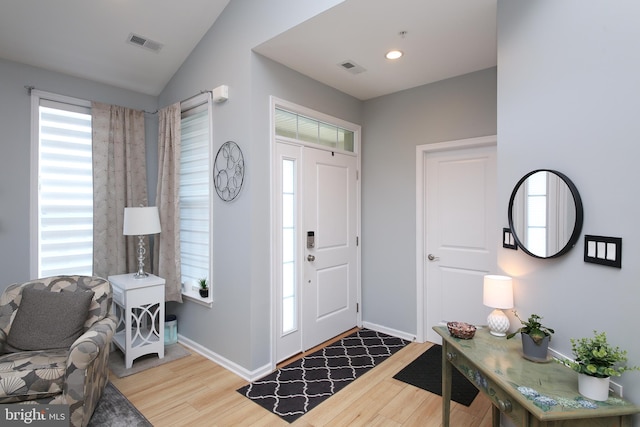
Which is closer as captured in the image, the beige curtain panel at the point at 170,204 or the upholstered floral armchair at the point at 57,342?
the upholstered floral armchair at the point at 57,342

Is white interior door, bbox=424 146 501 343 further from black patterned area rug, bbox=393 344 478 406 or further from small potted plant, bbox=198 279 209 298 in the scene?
small potted plant, bbox=198 279 209 298

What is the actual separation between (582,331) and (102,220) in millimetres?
3846

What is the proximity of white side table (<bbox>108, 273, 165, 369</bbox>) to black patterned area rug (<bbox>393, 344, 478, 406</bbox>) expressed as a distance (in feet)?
7.24

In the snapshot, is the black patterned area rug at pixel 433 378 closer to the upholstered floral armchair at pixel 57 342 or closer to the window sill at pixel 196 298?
the window sill at pixel 196 298

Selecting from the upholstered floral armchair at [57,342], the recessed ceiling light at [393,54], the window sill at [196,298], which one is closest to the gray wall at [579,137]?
the recessed ceiling light at [393,54]

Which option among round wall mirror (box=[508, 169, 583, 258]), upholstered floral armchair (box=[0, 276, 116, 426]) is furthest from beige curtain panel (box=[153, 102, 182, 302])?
round wall mirror (box=[508, 169, 583, 258])

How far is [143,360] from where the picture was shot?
3.03 metres

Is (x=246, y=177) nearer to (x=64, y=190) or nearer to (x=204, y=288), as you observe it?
(x=204, y=288)

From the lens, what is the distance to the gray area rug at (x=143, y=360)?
2.82 m

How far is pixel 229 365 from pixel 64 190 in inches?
89.8

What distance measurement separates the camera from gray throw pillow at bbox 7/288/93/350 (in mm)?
2211

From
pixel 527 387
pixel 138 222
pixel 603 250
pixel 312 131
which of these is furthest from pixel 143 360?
pixel 603 250

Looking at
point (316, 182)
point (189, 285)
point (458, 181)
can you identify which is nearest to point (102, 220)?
point (189, 285)

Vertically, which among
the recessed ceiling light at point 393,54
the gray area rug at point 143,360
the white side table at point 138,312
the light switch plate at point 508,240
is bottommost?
the gray area rug at point 143,360
